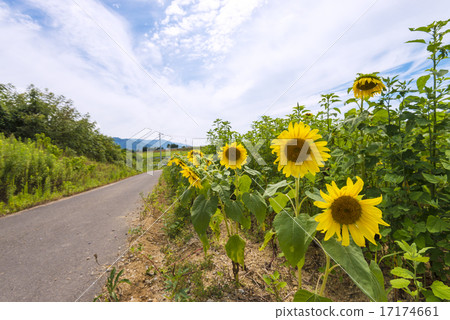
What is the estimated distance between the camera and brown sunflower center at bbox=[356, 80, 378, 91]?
82.6 inches

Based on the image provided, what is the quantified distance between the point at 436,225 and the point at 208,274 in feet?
6.59

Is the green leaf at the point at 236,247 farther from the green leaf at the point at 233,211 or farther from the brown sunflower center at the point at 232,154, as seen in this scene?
the brown sunflower center at the point at 232,154

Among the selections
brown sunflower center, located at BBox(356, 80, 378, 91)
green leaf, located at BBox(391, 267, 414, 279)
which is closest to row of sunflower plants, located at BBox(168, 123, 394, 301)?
Answer: green leaf, located at BBox(391, 267, 414, 279)

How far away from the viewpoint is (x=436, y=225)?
1426 millimetres

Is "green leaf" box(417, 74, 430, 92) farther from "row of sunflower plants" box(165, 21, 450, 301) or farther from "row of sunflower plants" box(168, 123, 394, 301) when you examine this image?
"row of sunflower plants" box(168, 123, 394, 301)

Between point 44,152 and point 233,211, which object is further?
point 44,152

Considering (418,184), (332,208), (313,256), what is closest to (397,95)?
(418,184)

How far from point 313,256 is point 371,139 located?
4.84ft

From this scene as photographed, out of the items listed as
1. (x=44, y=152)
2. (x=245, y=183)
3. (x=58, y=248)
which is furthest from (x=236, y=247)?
(x=44, y=152)

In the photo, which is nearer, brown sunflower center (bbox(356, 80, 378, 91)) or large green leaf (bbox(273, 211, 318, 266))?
large green leaf (bbox(273, 211, 318, 266))

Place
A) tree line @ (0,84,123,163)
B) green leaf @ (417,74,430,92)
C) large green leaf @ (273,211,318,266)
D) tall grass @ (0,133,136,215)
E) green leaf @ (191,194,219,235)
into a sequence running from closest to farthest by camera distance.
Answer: large green leaf @ (273,211,318,266), green leaf @ (191,194,219,235), green leaf @ (417,74,430,92), tall grass @ (0,133,136,215), tree line @ (0,84,123,163)

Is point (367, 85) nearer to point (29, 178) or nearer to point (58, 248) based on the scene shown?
point (58, 248)

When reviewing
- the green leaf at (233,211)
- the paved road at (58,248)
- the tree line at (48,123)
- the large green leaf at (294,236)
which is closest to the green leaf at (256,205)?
the green leaf at (233,211)

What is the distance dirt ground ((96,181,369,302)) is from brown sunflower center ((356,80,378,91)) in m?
1.89
